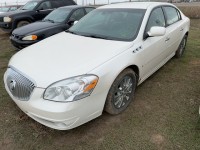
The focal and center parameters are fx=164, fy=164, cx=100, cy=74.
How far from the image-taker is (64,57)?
2.24 meters

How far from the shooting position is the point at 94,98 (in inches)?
77.7

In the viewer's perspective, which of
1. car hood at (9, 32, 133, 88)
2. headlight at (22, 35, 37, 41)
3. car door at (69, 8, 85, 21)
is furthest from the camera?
car door at (69, 8, 85, 21)

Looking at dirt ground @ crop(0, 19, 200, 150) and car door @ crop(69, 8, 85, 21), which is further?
car door @ crop(69, 8, 85, 21)

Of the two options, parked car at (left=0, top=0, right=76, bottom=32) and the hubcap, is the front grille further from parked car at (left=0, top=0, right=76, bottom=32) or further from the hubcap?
parked car at (left=0, top=0, right=76, bottom=32)

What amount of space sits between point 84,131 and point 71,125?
40cm

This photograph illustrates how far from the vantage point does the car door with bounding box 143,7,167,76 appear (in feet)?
9.08

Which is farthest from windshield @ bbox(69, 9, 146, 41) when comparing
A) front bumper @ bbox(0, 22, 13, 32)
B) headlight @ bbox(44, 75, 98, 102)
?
front bumper @ bbox(0, 22, 13, 32)

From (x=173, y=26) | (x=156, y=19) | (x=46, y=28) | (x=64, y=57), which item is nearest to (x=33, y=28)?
(x=46, y=28)

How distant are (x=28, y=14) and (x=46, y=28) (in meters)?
2.97

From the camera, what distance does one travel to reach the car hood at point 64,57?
6.29 feet

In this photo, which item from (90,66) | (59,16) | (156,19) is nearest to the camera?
(90,66)

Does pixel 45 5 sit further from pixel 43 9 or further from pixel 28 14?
pixel 28 14

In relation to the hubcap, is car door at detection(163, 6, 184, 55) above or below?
above

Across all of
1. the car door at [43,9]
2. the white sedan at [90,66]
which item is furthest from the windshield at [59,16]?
the white sedan at [90,66]
